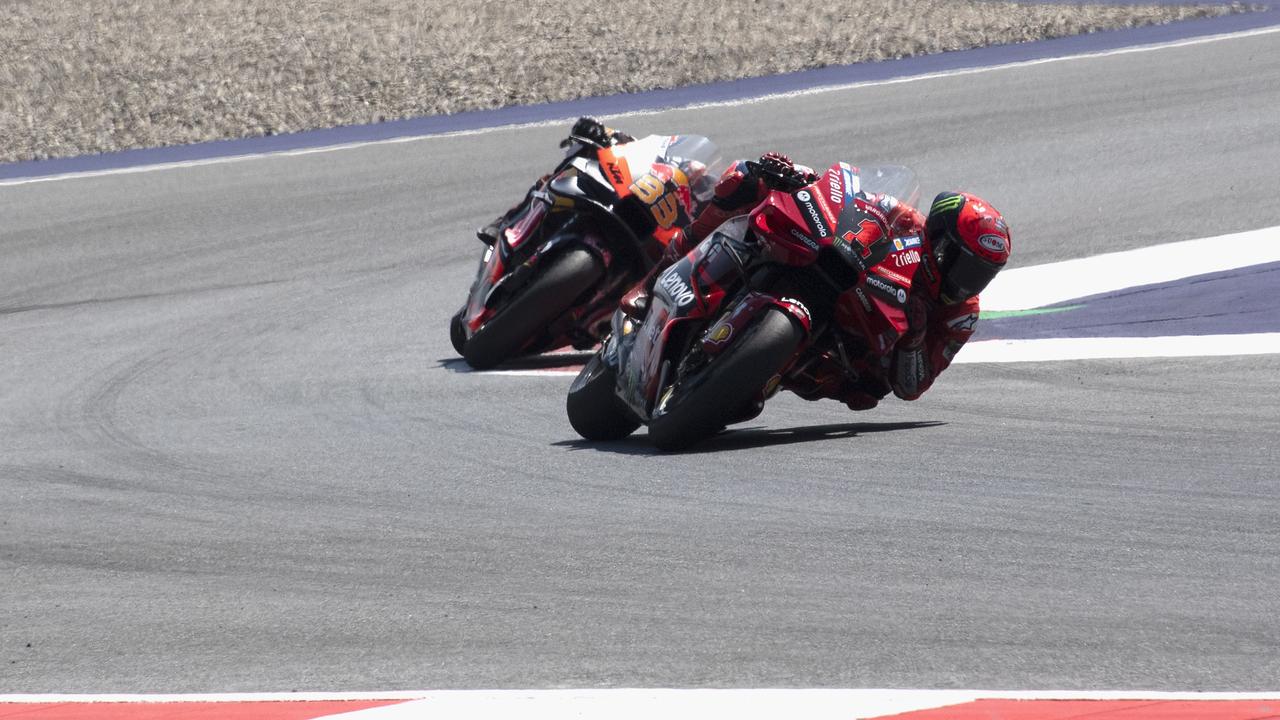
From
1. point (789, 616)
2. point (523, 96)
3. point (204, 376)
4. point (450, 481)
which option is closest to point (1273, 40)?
point (523, 96)

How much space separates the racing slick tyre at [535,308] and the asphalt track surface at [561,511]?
0.83 feet

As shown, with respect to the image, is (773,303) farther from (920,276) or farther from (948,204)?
(948,204)

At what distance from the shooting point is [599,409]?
793 centimetres

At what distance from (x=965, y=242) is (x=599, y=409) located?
5.87 ft

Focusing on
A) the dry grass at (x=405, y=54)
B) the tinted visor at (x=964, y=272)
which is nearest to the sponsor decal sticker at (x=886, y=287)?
the tinted visor at (x=964, y=272)

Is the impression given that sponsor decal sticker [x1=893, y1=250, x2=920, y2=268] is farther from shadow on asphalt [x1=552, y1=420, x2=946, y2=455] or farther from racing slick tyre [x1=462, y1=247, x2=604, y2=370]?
racing slick tyre [x1=462, y1=247, x2=604, y2=370]

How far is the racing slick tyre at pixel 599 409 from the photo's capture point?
7.91 meters

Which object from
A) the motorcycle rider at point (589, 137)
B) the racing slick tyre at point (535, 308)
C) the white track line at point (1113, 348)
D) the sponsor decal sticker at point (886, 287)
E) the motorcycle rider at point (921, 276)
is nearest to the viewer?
the sponsor decal sticker at point (886, 287)

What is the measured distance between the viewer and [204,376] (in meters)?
10.6

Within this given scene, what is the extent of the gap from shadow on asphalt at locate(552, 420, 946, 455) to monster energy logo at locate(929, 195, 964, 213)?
100cm

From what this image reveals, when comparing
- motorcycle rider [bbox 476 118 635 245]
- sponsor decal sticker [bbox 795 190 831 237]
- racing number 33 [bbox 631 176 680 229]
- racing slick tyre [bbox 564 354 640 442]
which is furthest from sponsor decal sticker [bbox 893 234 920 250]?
motorcycle rider [bbox 476 118 635 245]

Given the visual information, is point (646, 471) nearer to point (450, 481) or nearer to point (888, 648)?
point (450, 481)

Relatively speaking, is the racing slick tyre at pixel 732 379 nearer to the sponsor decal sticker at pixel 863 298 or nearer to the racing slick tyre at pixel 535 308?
the sponsor decal sticker at pixel 863 298

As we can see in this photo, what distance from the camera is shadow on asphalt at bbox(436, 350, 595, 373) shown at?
10512mm
